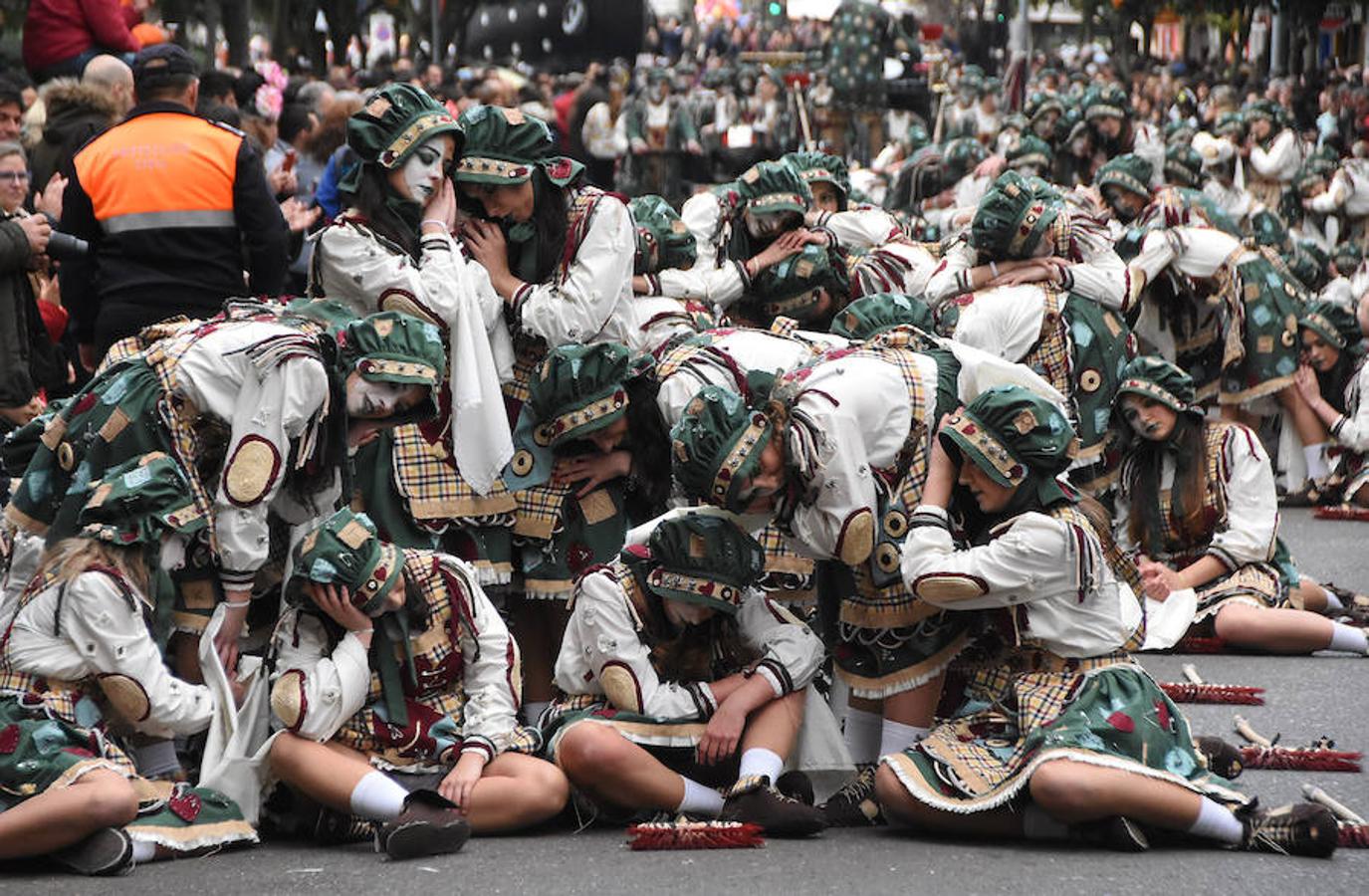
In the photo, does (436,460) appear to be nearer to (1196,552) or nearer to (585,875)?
(585,875)

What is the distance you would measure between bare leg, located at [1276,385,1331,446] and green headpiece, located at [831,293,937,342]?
15.3 ft

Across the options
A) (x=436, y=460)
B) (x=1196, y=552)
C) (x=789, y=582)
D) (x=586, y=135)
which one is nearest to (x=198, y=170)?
(x=436, y=460)

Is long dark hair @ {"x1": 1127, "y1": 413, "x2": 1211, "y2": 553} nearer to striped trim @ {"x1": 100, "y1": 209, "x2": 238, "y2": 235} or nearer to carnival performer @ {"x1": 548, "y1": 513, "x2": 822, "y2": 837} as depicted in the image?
carnival performer @ {"x1": 548, "y1": 513, "x2": 822, "y2": 837}

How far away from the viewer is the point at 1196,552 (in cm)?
835

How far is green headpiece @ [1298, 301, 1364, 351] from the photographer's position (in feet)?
36.7

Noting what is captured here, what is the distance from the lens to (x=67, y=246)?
25.3ft

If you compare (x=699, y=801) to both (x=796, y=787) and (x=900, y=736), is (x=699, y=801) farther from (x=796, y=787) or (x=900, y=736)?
(x=900, y=736)

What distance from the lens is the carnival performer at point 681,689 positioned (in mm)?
5629

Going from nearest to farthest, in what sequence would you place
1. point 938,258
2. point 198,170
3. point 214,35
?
1. point 198,170
2. point 938,258
3. point 214,35

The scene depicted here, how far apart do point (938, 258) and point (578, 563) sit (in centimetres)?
388

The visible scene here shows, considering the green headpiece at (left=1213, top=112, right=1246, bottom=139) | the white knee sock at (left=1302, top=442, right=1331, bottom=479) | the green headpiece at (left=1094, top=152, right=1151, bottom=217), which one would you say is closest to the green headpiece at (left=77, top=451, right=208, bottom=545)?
the green headpiece at (left=1094, top=152, right=1151, bottom=217)

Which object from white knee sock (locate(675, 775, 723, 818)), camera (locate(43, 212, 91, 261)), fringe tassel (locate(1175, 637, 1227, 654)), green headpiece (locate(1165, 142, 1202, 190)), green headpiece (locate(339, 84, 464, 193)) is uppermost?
green headpiece (locate(339, 84, 464, 193))

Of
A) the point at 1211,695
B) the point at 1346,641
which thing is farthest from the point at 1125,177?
the point at 1211,695

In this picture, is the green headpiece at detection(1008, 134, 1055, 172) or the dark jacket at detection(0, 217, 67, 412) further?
the green headpiece at detection(1008, 134, 1055, 172)
